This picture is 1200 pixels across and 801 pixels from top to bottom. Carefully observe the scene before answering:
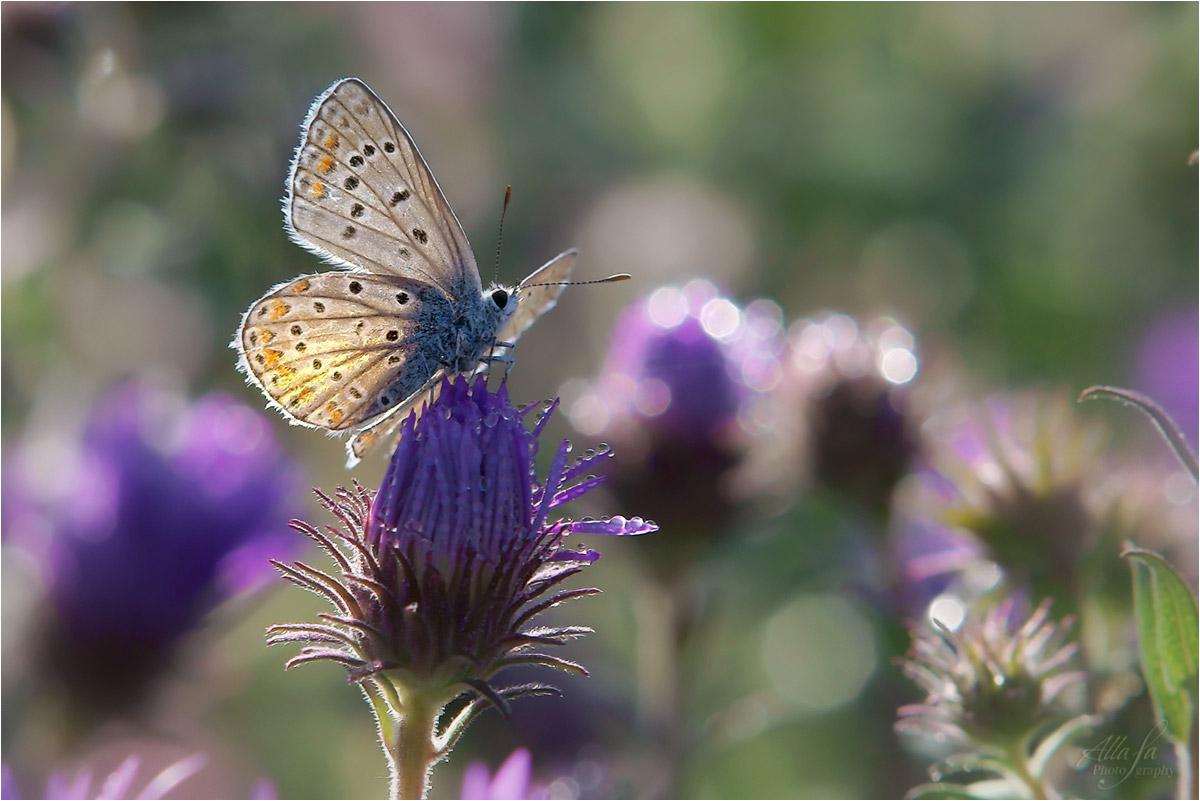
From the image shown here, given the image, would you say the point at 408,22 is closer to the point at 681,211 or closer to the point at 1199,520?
the point at 681,211

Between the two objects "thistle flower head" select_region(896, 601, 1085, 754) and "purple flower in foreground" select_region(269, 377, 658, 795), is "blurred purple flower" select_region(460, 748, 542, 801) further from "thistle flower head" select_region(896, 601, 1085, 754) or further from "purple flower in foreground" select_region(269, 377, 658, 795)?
"thistle flower head" select_region(896, 601, 1085, 754)

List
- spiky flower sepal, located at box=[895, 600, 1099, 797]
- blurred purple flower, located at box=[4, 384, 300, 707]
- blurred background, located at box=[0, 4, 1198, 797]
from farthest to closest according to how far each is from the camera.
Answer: blurred background, located at box=[0, 4, 1198, 797], blurred purple flower, located at box=[4, 384, 300, 707], spiky flower sepal, located at box=[895, 600, 1099, 797]

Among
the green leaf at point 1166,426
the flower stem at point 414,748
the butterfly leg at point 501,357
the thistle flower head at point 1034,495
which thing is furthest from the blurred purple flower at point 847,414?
the flower stem at point 414,748

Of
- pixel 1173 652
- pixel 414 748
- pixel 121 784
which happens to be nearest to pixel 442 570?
pixel 414 748

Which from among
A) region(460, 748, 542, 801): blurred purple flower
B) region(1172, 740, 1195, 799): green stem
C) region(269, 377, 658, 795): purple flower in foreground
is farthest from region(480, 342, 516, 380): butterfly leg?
region(1172, 740, 1195, 799): green stem

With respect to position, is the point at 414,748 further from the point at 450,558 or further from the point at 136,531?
the point at 136,531

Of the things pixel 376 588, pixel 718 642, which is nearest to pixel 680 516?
pixel 718 642
